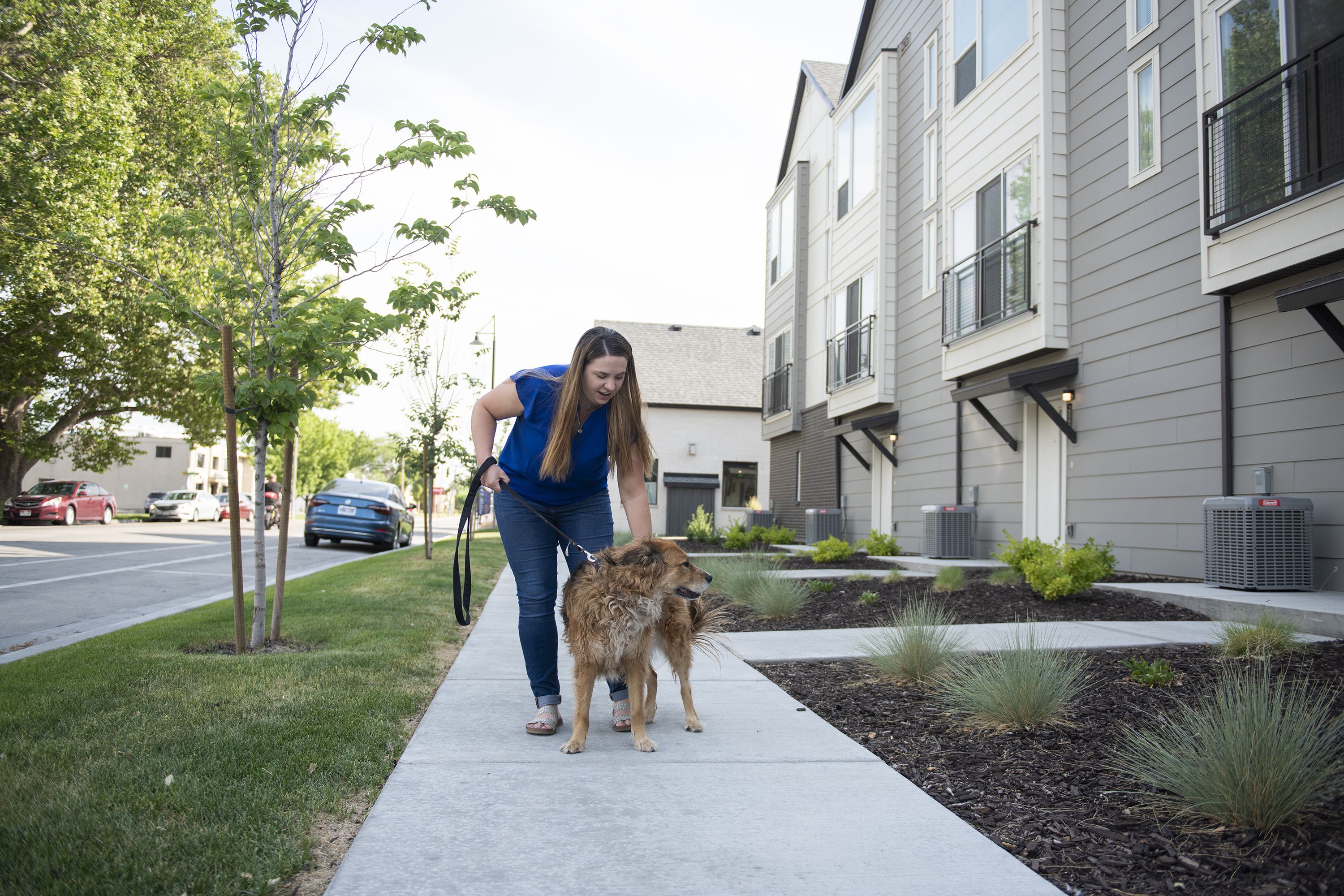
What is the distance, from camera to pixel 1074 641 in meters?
6.00

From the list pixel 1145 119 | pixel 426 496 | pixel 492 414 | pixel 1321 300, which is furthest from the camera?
pixel 426 496

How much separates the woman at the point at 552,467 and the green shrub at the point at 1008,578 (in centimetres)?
591

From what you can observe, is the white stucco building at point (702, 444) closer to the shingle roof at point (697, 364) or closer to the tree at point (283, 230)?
the shingle roof at point (697, 364)

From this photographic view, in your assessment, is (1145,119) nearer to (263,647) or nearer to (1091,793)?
(1091,793)

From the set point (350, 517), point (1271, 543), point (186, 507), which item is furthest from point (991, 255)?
point (186, 507)

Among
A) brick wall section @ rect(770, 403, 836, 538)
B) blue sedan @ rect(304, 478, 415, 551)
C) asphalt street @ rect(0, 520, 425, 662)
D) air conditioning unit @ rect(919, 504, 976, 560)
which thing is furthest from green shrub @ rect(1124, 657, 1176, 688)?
blue sedan @ rect(304, 478, 415, 551)

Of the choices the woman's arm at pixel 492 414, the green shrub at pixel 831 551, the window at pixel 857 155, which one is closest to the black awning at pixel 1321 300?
the woman's arm at pixel 492 414

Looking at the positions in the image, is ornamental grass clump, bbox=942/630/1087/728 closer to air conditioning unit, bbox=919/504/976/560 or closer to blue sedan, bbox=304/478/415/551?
air conditioning unit, bbox=919/504/976/560

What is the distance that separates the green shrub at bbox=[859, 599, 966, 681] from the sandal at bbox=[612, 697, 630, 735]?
1.78 metres

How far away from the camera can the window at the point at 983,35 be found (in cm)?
1204

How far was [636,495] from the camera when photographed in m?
4.53

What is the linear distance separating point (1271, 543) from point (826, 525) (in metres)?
11.3

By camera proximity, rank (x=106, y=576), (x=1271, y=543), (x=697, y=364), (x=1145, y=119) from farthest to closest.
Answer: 1. (x=697, y=364)
2. (x=106, y=576)
3. (x=1145, y=119)
4. (x=1271, y=543)

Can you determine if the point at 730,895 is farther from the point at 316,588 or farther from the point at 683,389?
the point at 683,389
